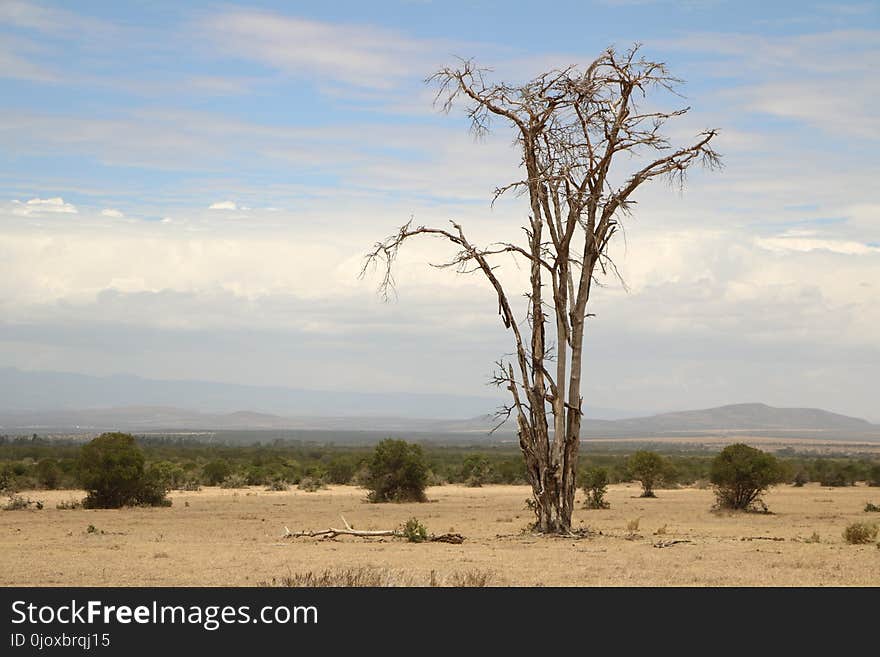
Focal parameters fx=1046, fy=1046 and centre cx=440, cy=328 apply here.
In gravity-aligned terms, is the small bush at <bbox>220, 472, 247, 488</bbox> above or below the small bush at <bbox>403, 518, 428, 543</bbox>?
below

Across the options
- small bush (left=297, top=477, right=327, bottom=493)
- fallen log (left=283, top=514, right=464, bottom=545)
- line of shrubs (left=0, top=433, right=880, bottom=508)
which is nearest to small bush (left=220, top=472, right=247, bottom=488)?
line of shrubs (left=0, top=433, right=880, bottom=508)

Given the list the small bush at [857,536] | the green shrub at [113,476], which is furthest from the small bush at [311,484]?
the small bush at [857,536]

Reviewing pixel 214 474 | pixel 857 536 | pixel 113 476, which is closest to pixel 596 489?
pixel 113 476

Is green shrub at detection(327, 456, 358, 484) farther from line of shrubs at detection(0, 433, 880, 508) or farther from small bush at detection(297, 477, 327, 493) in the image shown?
small bush at detection(297, 477, 327, 493)

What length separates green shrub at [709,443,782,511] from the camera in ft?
117

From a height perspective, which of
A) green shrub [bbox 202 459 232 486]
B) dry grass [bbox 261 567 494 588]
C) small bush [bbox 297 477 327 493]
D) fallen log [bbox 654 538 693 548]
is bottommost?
small bush [bbox 297 477 327 493]

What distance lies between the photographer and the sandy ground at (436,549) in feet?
51.1

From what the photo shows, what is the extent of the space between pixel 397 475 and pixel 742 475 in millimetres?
13293

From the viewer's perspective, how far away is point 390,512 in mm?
35531

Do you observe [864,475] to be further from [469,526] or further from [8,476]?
[8,476]

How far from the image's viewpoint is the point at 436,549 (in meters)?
19.8

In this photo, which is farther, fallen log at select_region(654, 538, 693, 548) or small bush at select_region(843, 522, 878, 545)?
small bush at select_region(843, 522, 878, 545)

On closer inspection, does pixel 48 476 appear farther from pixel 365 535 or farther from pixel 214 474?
pixel 365 535

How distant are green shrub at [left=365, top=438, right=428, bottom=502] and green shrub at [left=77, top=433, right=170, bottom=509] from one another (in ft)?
28.9
